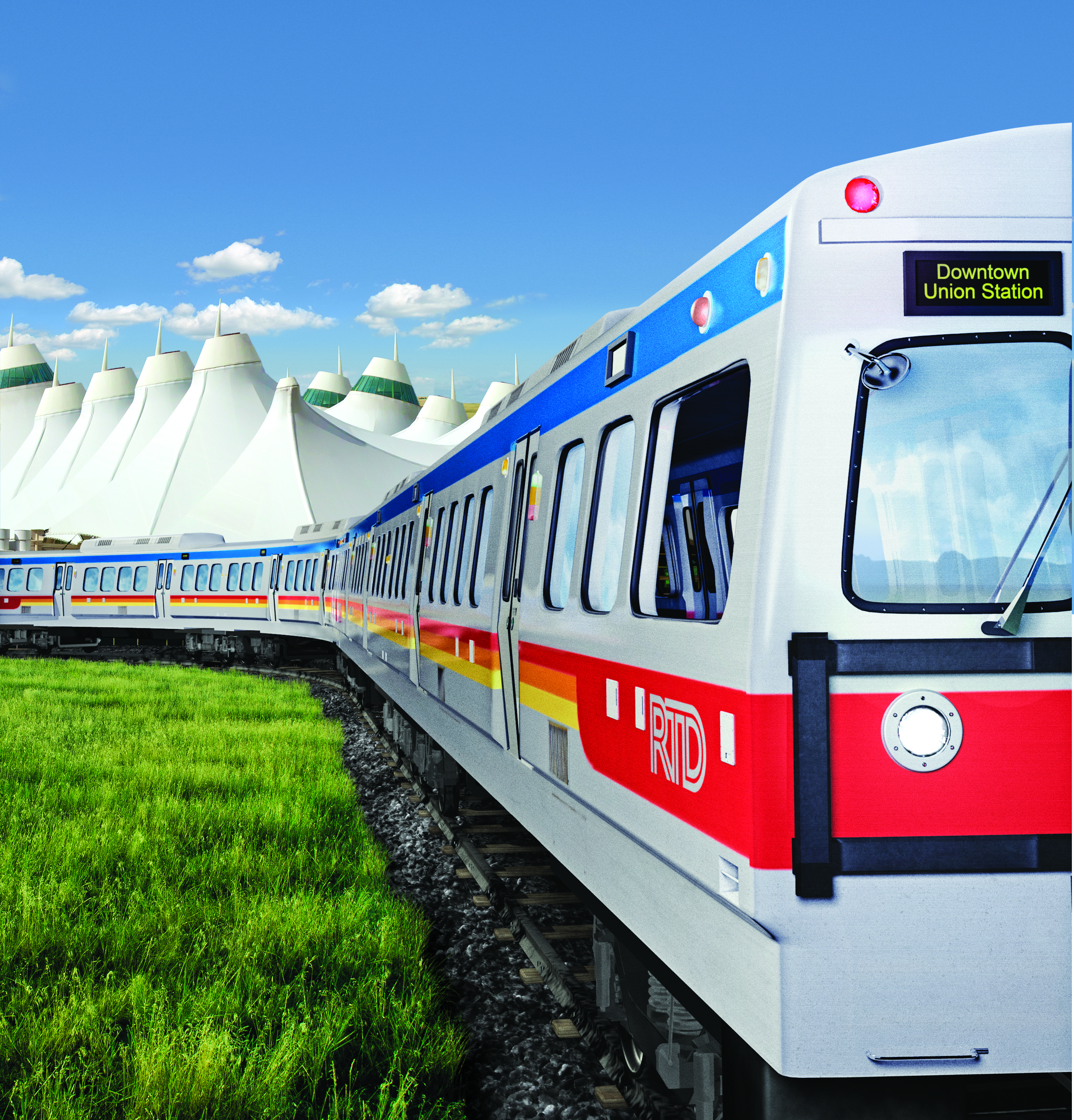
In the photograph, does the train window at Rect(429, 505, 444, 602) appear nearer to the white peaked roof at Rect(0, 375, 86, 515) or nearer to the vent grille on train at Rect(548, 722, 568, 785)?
the vent grille on train at Rect(548, 722, 568, 785)

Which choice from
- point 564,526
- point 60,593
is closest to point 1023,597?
point 564,526

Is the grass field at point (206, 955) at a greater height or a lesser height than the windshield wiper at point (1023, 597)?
lesser

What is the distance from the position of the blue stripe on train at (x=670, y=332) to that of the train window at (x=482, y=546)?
0.52 m

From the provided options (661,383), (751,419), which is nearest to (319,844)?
(661,383)

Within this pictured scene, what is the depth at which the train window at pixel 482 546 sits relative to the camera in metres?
6.83

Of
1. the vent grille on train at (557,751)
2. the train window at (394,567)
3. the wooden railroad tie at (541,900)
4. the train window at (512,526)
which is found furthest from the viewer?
the train window at (394,567)

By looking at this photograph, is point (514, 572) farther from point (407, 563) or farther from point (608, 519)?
point (407, 563)

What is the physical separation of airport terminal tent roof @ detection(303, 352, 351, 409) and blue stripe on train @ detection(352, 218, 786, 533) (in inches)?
6294

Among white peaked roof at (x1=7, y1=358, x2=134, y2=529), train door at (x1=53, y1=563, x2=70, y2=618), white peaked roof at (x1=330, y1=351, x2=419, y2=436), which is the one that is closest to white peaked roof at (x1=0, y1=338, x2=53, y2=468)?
white peaked roof at (x1=7, y1=358, x2=134, y2=529)

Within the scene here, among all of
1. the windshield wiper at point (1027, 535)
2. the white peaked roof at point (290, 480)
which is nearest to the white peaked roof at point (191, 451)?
the white peaked roof at point (290, 480)

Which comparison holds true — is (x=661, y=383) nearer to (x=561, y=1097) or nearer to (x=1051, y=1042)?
(x=1051, y=1042)

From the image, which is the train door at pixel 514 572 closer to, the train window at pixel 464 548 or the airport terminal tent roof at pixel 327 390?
the train window at pixel 464 548

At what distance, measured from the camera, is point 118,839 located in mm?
7805

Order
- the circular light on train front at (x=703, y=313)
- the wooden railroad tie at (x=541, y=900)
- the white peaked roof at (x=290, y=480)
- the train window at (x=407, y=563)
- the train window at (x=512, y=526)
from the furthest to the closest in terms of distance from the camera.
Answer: the white peaked roof at (x=290, y=480) → the train window at (x=407, y=563) → the wooden railroad tie at (x=541, y=900) → the train window at (x=512, y=526) → the circular light on train front at (x=703, y=313)
